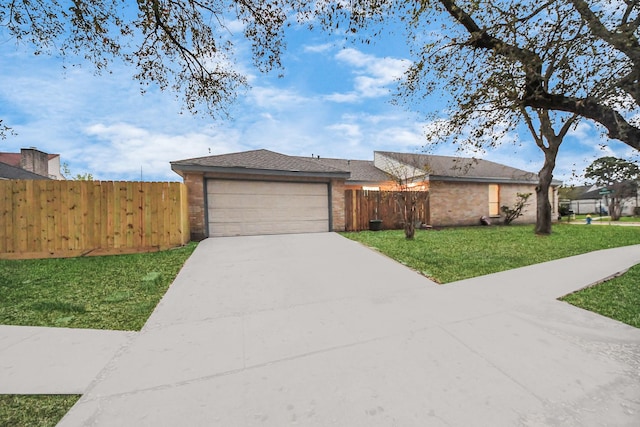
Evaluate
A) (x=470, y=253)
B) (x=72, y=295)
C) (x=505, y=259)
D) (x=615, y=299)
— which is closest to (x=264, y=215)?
(x=72, y=295)

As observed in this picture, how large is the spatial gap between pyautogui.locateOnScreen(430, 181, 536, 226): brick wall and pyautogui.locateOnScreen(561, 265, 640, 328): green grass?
8.53 meters

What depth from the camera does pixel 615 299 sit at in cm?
366

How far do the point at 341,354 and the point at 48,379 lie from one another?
7.64ft

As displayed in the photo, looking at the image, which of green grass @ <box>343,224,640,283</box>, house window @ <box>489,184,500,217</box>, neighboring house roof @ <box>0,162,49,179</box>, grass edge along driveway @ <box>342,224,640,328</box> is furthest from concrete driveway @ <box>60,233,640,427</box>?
neighboring house roof @ <box>0,162,49,179</box>

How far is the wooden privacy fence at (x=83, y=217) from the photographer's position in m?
6.20

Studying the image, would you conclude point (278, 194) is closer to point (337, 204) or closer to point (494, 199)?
point (337, 204)

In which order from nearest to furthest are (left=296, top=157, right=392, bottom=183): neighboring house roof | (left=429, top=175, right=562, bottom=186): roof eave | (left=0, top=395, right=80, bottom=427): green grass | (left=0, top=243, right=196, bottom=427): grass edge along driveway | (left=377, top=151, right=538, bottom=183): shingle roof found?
(left=0, top=395, right=80, bottom=427): green grass
(left=0, top=243, right=196, bottom=427): grass edge along driveway
(left=429, top=175, right=562, bottom=186): roof eave
(left=377, top=151, right=538, bottom=183): shingle roof
(left=296, top=157, right=392, bottom=183): neighboring house roof

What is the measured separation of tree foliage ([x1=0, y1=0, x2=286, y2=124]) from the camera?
3.82 metres

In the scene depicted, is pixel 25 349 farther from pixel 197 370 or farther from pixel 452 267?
pixel 452 267

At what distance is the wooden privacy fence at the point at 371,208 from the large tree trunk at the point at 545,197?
5005 mm

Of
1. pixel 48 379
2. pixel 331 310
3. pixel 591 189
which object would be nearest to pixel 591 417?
pixel 331 310

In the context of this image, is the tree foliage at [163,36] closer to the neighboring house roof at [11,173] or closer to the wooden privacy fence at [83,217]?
the wooden privacy fence at [83,217]

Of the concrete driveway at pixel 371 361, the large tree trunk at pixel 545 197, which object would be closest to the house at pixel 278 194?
the large tree trunk at pixel 545 197

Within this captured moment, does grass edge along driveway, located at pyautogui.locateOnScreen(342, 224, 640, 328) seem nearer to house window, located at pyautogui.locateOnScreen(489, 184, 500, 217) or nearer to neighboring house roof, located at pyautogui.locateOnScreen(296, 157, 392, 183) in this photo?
house window, located at pyautogui.locateOnScreen(489, 184, 500, 217)
